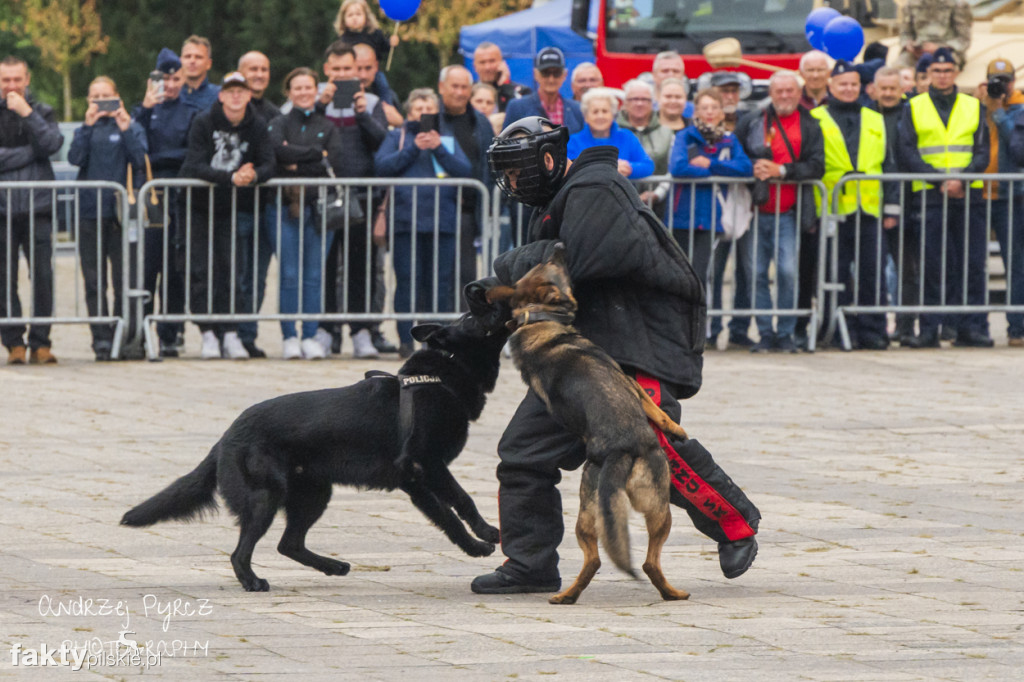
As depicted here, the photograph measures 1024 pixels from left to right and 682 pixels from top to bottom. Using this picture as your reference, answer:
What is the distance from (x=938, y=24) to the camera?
1560 cm

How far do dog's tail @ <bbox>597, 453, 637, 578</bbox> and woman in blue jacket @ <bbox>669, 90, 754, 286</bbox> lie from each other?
6.74 m

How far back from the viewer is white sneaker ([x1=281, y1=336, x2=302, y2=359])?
38.8 ft

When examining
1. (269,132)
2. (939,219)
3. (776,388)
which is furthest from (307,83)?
(939,219)

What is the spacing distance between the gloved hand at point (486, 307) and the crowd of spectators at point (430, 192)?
595 centimetres

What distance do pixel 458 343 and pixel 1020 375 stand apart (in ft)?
21.8

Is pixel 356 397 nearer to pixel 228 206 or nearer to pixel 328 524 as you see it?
pixel 328 524

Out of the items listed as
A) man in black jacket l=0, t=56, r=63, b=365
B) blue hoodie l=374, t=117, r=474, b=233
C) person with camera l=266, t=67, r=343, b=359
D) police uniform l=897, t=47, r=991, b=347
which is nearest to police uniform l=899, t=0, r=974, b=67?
police uniform l=897, t=47, r=991, b=347

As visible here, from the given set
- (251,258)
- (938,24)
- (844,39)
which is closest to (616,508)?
(251,258)

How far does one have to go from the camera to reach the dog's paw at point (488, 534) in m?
5.91

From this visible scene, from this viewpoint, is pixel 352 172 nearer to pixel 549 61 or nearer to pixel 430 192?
pixel 430 192

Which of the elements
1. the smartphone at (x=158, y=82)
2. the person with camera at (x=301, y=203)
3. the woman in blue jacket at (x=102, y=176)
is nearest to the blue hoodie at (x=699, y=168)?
the person with camera at (x=301, y=203)

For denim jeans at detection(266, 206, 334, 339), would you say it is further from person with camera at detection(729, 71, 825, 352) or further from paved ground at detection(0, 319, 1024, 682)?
person with camera at detection(729, 71, 825, 352)

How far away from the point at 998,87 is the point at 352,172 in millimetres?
5105

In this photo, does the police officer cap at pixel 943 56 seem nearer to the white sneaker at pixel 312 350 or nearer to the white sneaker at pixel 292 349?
the white sneaker at pixel 312 350
